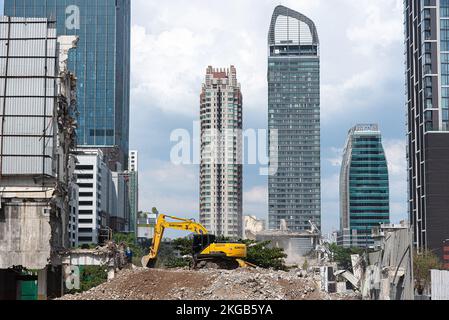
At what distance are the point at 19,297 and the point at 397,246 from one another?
30925 millimetres

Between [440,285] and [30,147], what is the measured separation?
88.7 feet

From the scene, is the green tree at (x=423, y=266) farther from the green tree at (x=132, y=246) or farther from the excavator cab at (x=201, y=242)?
the excavator cab at (x=201, y=242)

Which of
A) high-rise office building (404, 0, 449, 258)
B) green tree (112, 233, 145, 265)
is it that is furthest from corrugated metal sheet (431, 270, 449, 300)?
high-rise office building (404, 0, 449, 258)

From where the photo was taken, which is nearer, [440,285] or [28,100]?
[440,285]

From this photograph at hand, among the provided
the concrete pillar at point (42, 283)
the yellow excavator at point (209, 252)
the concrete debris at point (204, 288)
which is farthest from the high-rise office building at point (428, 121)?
the concrete debris at point (204, 288)

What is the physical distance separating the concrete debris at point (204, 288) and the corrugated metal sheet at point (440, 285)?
6.77m

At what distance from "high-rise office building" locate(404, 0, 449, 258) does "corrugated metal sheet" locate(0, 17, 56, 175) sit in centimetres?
7657

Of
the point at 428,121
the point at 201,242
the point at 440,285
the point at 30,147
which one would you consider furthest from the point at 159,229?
the point at 428,121

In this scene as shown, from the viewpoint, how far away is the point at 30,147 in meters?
47.2

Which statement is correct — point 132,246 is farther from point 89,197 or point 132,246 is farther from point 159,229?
point 159,229

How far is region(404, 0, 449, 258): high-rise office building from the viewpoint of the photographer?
374ft

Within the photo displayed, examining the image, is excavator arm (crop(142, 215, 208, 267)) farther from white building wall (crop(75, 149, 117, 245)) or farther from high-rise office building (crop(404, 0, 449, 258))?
white building wall (crop(75, 149, 117, 245))

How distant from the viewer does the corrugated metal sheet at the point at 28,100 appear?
1850 inches

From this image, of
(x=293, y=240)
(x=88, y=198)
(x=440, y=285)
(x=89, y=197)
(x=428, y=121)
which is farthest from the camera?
(x=293, y=240)
